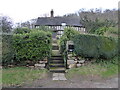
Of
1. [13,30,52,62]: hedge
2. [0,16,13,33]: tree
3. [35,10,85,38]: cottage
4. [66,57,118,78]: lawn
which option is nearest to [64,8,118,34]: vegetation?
[35,10,85,38]: cottage

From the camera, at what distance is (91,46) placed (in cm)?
768

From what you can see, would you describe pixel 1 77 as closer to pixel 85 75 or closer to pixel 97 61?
pixel 85 75

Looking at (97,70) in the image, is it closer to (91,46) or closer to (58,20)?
(91,46)

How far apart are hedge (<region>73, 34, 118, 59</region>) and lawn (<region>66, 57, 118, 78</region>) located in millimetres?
498

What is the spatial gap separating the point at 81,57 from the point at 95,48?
91 cm

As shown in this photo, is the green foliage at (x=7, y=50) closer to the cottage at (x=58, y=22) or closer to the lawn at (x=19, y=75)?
the lawn at (x=19, y=75)

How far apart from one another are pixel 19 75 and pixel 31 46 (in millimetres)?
1649

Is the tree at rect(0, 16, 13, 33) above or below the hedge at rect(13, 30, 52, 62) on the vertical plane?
above

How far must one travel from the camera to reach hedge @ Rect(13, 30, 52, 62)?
7.08 meters

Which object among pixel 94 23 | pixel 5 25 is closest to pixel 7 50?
pixel 5 25

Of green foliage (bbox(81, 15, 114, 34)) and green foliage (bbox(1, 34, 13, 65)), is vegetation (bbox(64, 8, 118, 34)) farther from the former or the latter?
green foliage (bbox(1, 34, 13, 65))

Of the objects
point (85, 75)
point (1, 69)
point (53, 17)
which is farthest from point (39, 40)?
point (53, 17)

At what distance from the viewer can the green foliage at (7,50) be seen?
21.4ft

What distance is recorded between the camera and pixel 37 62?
732cm
